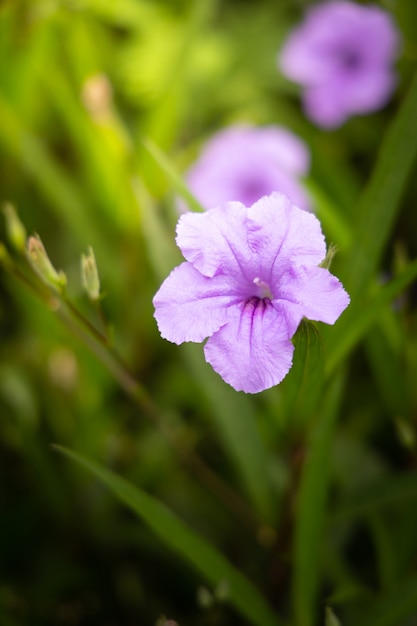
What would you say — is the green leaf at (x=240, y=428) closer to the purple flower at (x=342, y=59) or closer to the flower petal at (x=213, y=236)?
the flower petal at (x=213, y=236)

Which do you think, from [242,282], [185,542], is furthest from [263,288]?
[185,542]

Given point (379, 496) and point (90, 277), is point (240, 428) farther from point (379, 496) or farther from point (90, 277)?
point (90, 277)

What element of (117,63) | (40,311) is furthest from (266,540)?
(117,63)

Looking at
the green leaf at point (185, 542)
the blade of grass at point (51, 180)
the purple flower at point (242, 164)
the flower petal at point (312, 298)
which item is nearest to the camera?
the flower petal at point (312, 298)

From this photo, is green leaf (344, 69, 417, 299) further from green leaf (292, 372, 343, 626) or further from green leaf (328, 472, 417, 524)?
green leaf (328, 472, 417, 524)

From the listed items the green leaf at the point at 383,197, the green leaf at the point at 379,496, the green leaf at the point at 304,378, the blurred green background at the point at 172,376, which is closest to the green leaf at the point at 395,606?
the blurred green background at the point at 172,376

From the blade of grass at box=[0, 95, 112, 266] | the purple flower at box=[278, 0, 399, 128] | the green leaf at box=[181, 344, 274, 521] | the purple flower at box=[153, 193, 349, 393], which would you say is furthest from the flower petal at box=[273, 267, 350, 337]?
the purple flower at box=[278, 0, 399, 128]

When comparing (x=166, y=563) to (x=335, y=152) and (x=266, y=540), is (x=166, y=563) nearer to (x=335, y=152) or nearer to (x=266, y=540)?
(x=266, y=540)
